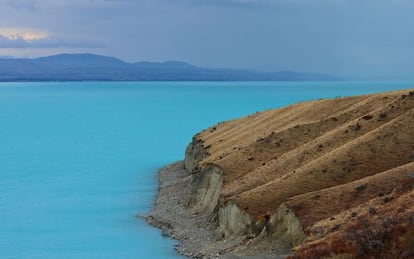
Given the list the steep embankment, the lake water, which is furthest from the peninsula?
the lake water

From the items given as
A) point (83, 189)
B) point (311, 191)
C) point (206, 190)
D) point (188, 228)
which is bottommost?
point (83, 189)

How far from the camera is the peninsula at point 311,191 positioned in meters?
30.8

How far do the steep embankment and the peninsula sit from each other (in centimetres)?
7

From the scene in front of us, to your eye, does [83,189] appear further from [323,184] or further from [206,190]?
[323,184]

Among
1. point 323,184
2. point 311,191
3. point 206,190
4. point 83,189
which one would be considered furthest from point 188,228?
point 83,189

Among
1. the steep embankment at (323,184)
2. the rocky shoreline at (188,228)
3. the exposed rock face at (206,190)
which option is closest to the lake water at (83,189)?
the rocky shoreline at (188,228)

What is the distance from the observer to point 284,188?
4328cm

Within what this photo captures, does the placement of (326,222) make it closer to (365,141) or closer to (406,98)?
(365,141)

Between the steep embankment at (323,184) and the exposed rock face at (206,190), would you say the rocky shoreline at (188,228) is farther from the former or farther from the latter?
the exposed rock face at (206,190)

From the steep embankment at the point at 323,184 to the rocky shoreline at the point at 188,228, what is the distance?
442mm

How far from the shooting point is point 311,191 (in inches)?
1668

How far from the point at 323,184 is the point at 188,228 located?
37.0 feet

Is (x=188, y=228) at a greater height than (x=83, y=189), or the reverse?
(x=188, y=228)

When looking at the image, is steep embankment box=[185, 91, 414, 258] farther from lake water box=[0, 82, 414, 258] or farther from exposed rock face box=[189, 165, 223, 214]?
lake water box=[0, 82, 414, 258]
